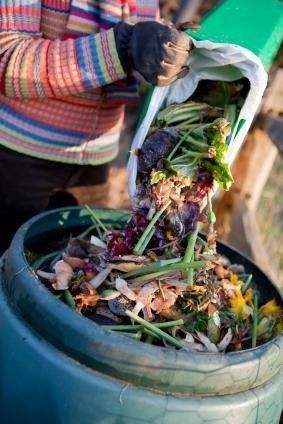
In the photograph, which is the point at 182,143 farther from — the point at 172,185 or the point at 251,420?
the point at 251,420

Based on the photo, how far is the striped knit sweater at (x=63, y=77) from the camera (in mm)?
1686

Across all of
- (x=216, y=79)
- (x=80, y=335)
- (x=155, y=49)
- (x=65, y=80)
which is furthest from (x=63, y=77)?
(x=80, y=335)

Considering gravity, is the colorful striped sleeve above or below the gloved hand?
below

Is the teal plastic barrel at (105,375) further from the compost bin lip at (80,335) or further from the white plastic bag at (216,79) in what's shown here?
the white plastic bag at (216,79)

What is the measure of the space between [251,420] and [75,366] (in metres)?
0.40

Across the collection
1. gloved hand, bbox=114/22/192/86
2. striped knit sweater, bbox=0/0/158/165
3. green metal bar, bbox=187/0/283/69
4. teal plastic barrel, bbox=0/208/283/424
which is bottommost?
teal plastic barrel, bbox=0/208/283/424

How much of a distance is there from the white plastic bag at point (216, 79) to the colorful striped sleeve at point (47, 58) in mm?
148

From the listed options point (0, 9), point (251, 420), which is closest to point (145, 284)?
point (251, 420)

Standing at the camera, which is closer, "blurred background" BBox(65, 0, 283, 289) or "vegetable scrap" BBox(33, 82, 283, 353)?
"vegetable scrap" BBox(33, 82, 283, 353)

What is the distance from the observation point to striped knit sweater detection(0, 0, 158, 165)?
1686mm

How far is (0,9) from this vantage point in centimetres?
169

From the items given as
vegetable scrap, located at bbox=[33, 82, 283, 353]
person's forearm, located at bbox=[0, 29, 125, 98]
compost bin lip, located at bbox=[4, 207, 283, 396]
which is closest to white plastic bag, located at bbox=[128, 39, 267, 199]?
vegetable scrap, located at bbox=[33, 82, 283, 353]

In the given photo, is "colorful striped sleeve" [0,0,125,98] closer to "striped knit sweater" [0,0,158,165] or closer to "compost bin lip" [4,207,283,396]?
"striped knit sweater" [0,0,158,165]

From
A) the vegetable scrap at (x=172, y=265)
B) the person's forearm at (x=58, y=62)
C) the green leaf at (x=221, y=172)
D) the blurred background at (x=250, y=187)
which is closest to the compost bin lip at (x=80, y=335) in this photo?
the vegetable scrap at (x=172, y=265)
